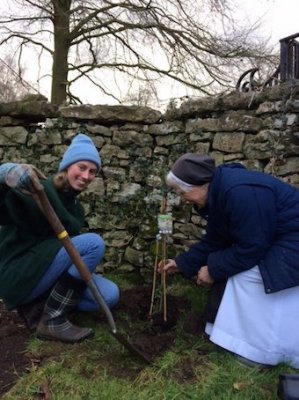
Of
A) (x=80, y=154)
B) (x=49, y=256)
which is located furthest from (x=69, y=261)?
(x=80, y=154)

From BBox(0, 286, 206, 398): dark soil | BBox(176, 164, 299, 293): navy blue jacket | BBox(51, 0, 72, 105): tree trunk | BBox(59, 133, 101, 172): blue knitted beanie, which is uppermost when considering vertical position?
BBox(51, 0, 72, 105): tree trunk

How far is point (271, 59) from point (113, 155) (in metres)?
4.47

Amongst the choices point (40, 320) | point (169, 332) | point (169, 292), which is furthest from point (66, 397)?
point (169, 292)

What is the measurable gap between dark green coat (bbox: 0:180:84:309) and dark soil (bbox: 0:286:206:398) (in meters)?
0.29

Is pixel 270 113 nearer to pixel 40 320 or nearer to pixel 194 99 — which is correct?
pixel 194 99

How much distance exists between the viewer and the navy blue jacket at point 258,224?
2.16 metres

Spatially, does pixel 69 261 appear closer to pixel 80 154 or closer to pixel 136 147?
pixel 80 154

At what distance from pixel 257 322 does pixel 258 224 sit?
59cm

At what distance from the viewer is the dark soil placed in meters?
2.38

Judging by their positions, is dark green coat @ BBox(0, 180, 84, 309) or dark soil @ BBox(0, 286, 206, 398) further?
dark green coat @ BBox(0, 180, 84, 309)

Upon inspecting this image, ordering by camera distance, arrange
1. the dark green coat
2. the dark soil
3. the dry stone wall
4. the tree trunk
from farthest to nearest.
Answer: the tree trunk, the dry stone wall, the dark green coat, the dark soil

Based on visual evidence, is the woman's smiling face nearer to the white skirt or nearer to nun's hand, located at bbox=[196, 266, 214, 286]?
nun's hand, located at bbox=[196, 266, 214, 286]

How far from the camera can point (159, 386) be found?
2.11 meters

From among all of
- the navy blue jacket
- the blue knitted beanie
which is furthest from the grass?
the blue knitted beanie
